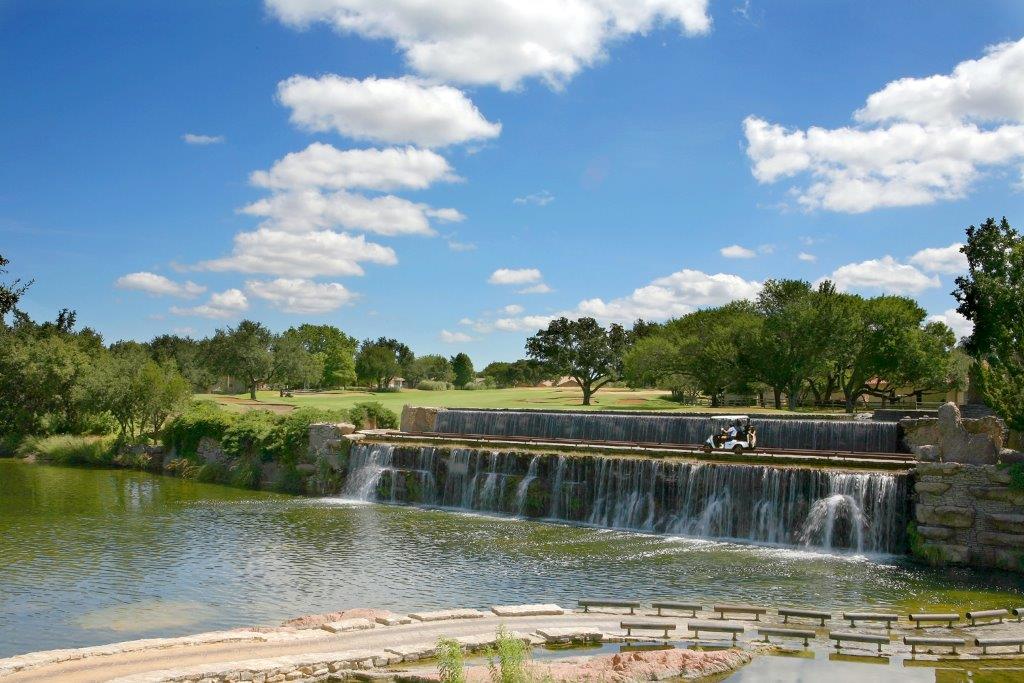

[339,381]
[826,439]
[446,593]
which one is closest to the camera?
[446,593]

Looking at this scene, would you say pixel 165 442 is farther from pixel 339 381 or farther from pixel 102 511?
pixel 339 381

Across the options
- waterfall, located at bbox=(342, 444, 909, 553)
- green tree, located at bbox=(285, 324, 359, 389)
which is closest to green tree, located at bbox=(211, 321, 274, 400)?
green tree, located at bbox=(285, 324, 359, 389)

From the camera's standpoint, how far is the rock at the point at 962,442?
23891 millimetres

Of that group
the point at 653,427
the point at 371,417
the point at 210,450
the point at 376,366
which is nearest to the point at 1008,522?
the point at 653,427

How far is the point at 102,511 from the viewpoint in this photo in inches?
1172

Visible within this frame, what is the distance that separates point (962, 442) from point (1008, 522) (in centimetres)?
317

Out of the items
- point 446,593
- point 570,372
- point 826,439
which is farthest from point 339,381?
point 446,593

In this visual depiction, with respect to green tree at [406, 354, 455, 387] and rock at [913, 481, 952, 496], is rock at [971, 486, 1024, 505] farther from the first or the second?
green tree at [406, 354, 455, 387]

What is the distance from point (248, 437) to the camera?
4012 cm

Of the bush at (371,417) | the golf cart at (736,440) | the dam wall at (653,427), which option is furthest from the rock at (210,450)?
the golf cart at (736,440)

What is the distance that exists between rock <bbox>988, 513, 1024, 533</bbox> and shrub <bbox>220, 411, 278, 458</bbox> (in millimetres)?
28753

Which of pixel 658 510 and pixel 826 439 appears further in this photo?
pixel 826 439

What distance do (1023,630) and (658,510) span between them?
13729mm

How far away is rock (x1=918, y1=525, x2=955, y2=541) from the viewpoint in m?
Answer: 22.6
